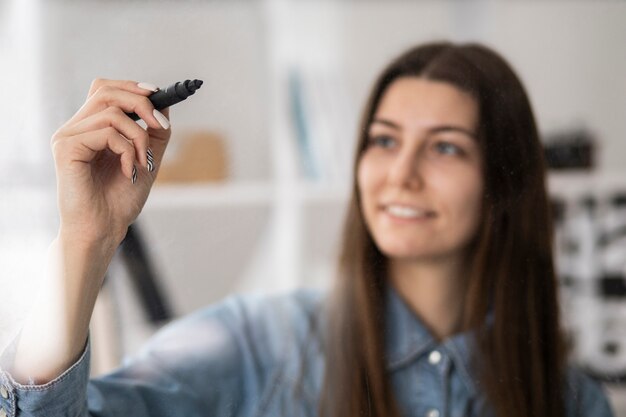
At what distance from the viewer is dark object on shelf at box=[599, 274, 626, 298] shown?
889mm

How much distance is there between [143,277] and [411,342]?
0.19 meters

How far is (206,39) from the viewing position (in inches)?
17.4

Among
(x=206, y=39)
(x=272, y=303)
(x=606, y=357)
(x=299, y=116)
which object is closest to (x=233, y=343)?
(x=272, y=303)

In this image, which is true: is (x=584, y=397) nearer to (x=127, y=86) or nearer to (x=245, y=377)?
(x=245, y=377)

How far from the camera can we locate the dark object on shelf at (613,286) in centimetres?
89

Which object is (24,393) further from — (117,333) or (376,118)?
(376,118)

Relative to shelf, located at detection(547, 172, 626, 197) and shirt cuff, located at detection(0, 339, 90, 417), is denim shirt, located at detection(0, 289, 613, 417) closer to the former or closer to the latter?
shirt cuff, located at detection(0, 339, 90, 417)

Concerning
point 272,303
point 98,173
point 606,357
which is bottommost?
point 606,357

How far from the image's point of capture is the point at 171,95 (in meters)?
0.33

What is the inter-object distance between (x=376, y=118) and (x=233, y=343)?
204mm

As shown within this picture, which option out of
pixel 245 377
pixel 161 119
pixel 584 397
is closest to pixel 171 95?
pixel 161 119

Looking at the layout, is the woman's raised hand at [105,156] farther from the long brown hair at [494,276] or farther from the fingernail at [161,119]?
the long brown hair at [494,276]

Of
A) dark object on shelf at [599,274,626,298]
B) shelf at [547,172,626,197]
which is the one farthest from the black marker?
dark object on shelf at [599,274,626,298]

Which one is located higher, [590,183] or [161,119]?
[161,119]
